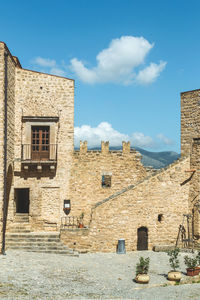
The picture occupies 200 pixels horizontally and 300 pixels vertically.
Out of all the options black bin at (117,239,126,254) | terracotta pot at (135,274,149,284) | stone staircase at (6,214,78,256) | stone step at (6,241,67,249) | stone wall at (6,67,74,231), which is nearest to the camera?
terracotta pot at (135,274,149,284)

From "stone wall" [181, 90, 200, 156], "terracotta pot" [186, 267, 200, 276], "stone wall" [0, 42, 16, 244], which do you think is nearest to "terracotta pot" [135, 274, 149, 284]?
"terracotta pot" [186, 267, 200, 276]

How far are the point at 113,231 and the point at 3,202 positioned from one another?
5.95 meters

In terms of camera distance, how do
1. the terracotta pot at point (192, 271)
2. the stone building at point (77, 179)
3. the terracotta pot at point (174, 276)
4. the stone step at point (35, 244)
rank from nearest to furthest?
the terracotta pot at point (174, 276) → the terracotta pot at point (192, 271) → the stone step at point (35, 244) → the stone building at point (77, 179)

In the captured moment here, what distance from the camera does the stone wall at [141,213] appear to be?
18.9 meters

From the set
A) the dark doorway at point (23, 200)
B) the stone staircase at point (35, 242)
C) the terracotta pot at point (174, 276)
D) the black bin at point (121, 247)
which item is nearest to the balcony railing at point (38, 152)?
the dark doorway at point (23, 200)

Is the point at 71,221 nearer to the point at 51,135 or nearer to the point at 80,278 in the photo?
the point at 51,135

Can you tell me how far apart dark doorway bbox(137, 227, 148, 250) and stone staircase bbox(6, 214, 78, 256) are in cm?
362

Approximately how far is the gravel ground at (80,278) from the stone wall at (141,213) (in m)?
1.22

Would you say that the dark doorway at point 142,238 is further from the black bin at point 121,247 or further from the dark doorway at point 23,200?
the dark doorway at point 23,200

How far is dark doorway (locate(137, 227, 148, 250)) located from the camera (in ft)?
64.1

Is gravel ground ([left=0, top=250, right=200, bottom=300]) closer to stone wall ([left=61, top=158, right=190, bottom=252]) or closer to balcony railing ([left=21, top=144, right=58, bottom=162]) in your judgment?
stone wall ([left=61, top=158, right=190, bottom=252])

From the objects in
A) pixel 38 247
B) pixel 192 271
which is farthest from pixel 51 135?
pixel 192 271

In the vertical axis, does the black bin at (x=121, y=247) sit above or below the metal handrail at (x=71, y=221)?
below

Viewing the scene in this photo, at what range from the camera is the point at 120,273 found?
49.2 ft
